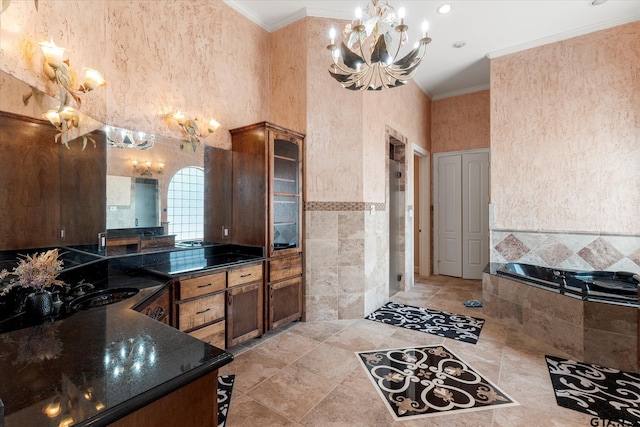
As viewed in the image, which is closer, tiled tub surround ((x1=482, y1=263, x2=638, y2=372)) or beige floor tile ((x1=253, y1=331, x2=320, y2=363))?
tiled tub surround ((x1=482, y1=263, x2=638, y2=372))

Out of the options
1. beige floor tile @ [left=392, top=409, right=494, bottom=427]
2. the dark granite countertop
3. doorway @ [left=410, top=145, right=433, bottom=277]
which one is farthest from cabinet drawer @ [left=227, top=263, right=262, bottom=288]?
doorway @ [left=410, top=145, right=433, bottom=277]

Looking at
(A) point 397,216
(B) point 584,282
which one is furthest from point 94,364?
(A) point 397,216

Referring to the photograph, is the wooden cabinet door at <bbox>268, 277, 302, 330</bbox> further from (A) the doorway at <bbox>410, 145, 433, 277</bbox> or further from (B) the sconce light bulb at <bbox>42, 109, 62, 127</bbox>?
(A) the doorway at <bbox>410, 145, 433, 277</bbox>

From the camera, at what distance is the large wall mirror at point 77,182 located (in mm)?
1568

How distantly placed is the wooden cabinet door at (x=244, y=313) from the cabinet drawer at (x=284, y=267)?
205 millimetres

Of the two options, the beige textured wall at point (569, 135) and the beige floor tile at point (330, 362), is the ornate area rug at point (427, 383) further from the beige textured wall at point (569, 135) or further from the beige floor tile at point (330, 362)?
the beige textured wall at point (569, 135)

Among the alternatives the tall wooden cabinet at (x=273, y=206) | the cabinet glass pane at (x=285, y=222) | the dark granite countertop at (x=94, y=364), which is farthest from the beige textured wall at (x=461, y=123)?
the dark granite countertop at (x=94, y=364)

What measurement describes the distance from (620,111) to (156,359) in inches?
203

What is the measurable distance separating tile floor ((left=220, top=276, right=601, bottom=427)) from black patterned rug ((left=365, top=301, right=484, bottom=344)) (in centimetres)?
12

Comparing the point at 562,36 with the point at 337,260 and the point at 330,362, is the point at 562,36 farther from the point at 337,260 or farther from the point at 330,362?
the point at 330,362

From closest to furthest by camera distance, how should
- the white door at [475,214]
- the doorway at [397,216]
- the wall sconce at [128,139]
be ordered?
1. the wall sconce at [128,139]
2. the doorway at [397,216]
3. the white door at [475,214]

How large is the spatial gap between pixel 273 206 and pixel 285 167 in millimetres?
505

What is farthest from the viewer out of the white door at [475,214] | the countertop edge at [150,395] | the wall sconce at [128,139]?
the white door at [475,214]

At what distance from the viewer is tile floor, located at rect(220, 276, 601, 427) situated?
6.19 feet
